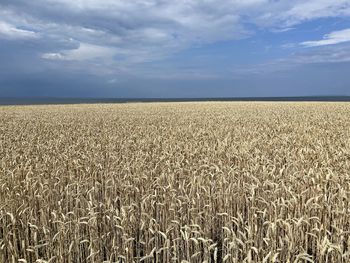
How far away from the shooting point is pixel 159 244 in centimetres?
534

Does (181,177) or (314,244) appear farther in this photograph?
(181,177)

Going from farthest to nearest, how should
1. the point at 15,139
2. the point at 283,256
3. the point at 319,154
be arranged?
the point at 15,139, the point at 319,154, the point at 283,256

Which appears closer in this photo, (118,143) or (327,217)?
(327,217)

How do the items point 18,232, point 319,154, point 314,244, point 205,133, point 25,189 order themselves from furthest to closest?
1. point 205,133
2. point 319,154
3. point 25,189
4. point 18,232
5. point 314,244

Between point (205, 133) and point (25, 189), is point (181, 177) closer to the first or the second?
point (25, 189)

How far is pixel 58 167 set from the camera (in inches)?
347

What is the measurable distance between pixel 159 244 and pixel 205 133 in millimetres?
11584

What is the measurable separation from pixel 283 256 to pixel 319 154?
6007mm

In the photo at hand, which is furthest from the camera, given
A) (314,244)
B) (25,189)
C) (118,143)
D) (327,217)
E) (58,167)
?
(118,143)

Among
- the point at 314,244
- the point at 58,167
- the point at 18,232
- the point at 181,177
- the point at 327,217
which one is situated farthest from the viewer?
the point at 58,167

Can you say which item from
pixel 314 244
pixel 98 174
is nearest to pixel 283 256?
pixel 314 244

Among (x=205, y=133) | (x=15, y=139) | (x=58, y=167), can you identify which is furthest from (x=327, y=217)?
(x=15, y=139)

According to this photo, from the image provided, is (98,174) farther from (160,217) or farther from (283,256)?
(283,256)

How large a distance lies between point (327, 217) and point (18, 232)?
457 cm
